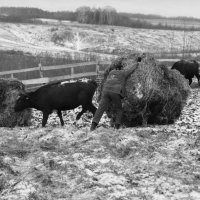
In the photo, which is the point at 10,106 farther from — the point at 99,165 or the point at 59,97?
the point at 99,165

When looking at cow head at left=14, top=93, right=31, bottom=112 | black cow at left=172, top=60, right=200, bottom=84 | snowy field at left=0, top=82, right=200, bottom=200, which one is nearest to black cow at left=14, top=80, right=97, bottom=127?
cow head at left=14, top=93, right=31, bottom=112

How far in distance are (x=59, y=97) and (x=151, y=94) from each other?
2496mm

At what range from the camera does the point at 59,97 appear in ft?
35.4

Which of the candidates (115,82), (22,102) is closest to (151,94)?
(115,82)

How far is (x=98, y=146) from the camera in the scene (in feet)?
22.2

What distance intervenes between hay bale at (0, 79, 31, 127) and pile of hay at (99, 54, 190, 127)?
2742 mm

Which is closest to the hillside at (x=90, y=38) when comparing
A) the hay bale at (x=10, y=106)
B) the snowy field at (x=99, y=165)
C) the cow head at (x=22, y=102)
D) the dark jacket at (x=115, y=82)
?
the hay bale at (x=10, y=106)

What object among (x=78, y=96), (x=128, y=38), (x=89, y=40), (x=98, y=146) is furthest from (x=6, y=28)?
(x=98, y=146)

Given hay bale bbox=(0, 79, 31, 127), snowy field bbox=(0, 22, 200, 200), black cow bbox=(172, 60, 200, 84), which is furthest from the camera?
black cow bbox=(172, 60, 200, 84)

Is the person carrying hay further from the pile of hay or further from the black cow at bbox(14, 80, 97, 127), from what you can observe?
the black cow at bbox(14, 80, 97, 127)

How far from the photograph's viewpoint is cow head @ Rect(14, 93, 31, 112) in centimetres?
1098

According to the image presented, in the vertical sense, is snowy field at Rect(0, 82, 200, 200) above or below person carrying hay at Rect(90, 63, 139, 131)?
below

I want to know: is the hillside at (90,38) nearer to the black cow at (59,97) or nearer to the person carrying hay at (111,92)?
the black cow at (59,97)

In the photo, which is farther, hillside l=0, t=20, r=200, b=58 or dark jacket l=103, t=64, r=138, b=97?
hillside l=0, t=20, r=200, b=58
